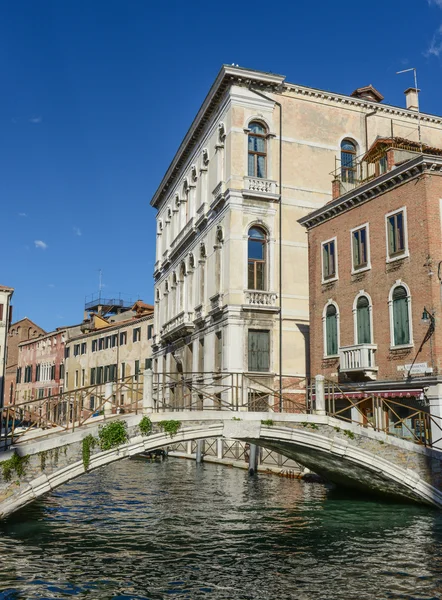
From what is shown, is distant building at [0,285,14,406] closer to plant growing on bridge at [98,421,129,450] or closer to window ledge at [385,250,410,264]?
window ledge at [385,250,410,264]

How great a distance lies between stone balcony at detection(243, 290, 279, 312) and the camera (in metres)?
25.3

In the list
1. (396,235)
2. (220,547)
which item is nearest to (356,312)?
(396,235)

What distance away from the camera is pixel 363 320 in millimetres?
20000

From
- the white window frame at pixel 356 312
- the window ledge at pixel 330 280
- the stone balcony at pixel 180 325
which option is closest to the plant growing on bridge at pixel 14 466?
the white window frame at pixel 356 312

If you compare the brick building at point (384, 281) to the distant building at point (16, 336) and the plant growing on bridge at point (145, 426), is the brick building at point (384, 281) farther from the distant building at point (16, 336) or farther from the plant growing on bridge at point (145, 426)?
the distant building at point (16, 336)

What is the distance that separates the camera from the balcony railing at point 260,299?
83.5 ft

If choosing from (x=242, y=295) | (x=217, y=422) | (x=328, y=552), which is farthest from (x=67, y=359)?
(x=328, y=552)

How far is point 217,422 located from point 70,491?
23.1 ft

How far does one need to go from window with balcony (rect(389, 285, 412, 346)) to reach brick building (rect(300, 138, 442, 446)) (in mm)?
29

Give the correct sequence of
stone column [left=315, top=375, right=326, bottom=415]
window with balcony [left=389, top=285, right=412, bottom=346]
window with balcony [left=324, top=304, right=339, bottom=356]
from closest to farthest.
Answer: stone column [left=315, top=375, right=326, bottom=415] < window with balcony [left=389, top=285, right=412, bottom=346] < window with balcony [left=324, top=304, right=339, bottom=356]

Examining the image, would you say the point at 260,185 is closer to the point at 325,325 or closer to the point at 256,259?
the point at 256,259

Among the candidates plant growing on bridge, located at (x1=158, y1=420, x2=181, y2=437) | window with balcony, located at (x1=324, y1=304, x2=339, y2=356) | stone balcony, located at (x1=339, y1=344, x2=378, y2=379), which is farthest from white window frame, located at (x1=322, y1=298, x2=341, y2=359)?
Answer: plant growing on bridge, located at (x1=158, y1=420, x2=181, y2=437)

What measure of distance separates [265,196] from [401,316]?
9554 millimetres

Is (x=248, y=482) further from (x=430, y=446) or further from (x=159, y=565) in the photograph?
(x=159, y=565)
